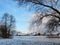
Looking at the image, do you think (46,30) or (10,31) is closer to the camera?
(46,30)

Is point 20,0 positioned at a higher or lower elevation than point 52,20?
higher

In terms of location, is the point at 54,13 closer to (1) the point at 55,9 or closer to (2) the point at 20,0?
(1) the point at 55,9

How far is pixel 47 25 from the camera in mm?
12945

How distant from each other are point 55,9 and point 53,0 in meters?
0.58

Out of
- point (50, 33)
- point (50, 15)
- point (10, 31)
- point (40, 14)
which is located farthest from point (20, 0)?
point (10, 31)

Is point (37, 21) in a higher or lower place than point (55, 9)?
lower

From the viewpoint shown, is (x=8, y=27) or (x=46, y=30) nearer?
(x=46, y=30)

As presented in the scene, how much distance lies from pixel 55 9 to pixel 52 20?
4.04ft

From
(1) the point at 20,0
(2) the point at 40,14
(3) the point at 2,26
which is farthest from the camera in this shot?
(3) the point at 2,26

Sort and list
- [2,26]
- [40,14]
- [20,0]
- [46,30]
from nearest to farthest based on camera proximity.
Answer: [20,0] < [40,14] < [46,30] < [2,26]

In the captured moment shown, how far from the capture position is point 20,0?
438 inches

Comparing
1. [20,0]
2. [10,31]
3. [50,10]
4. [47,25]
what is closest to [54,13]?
[50,10]

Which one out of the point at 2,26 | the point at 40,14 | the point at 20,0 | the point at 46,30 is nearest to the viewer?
the point at 20,0

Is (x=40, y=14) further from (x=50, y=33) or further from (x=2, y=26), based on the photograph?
(x=2, y=26)
